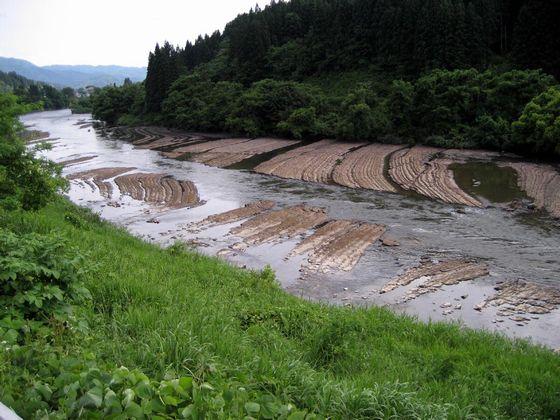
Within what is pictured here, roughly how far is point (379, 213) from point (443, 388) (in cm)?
1808

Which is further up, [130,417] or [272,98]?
[272,98]

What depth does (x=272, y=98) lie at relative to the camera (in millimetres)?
54875

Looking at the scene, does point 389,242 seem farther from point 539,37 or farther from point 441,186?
point 539,37

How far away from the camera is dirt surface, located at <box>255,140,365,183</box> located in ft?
112

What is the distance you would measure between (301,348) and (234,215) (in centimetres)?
1742

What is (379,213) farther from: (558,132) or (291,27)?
(291,27)

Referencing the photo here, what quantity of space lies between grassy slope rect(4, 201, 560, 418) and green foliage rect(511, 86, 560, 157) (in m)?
28.0

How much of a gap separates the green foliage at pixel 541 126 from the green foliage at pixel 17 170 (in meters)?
32.9

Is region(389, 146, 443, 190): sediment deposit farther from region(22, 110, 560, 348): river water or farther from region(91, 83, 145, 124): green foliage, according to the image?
region(91, 83, 145, 124): green foliage

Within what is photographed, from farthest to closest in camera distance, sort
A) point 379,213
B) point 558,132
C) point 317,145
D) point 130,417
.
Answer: point 317,145
point 558,132
point 379,213
point 130,417

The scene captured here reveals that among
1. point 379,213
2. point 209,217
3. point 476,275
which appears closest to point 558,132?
point 379,213

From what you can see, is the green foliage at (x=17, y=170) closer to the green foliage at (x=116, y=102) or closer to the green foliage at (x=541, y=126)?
the green foliage at (x=541, y=126)

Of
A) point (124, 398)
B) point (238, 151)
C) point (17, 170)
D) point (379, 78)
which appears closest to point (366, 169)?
point (238, 151)

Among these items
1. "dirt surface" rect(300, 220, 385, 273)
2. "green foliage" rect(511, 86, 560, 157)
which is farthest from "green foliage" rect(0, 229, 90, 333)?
"green foliage" rect(511, 86, 560, 157)
